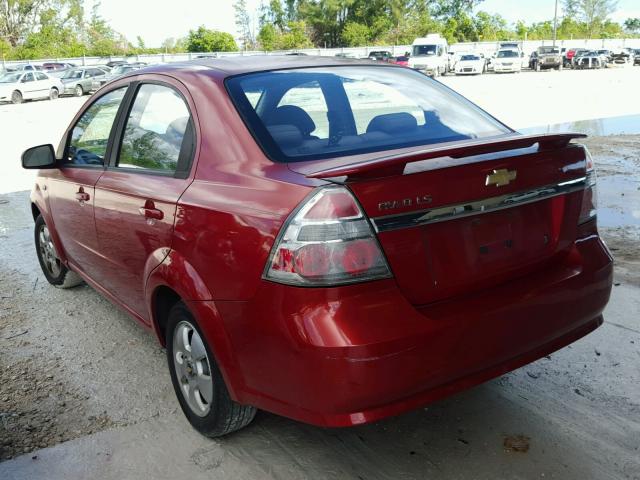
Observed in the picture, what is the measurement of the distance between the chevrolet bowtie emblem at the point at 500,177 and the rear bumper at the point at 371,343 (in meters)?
0.41

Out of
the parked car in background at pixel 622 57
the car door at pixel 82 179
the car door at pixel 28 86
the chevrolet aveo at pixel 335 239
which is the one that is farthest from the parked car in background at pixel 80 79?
the parked car in background at pixel 622 57

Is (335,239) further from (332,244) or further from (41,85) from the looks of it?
(41,85)

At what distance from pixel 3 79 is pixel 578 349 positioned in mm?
32787

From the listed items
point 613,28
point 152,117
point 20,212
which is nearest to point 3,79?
point 20,212

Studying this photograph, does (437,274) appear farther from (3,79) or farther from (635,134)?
(3,79)

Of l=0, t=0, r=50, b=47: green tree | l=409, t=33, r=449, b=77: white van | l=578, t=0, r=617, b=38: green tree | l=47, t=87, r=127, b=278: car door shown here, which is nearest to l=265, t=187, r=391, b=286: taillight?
l=47, t=87, r=127, b=278: car door

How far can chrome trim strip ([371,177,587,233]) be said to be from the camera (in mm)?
2357

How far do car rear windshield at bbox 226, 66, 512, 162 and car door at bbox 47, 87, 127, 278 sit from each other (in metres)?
1.10

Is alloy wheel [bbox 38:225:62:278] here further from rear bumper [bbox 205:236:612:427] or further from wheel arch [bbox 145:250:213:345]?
rear bumper [bbox 205:236:612:427]

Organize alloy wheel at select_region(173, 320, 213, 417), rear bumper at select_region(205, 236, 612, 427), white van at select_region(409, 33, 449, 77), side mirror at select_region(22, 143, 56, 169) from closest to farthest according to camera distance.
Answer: rear bumper at select_region(205, 236, 612, 427), alloy wheel at select_region(173, 320, 213, 417), side mirror at select_region(22, 143, 56, 169), white van at select_region(409, 33, 449, 77)

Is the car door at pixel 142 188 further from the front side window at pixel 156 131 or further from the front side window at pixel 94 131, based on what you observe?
the front side window at pixel 94 131

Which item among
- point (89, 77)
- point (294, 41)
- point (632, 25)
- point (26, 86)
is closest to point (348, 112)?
point (26, 86)

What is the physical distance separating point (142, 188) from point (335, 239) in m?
1.32

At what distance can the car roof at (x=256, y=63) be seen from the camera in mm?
3305
